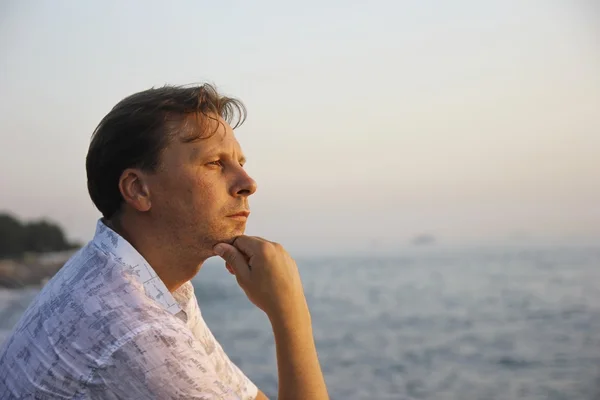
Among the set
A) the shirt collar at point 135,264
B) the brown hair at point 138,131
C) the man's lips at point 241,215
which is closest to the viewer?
the shirt collar at point 135,264

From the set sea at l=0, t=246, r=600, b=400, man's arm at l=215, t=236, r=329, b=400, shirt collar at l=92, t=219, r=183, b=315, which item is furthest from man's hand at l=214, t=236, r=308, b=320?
sea at l=0, t=246, r=600, b=400

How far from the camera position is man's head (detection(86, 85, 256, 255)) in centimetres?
208

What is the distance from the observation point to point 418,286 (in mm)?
21562

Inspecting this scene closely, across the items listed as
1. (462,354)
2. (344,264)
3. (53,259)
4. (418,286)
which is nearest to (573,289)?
(418,286)

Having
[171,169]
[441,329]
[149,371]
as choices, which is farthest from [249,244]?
[441,329]

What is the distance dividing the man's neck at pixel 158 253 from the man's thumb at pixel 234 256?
0.29ft

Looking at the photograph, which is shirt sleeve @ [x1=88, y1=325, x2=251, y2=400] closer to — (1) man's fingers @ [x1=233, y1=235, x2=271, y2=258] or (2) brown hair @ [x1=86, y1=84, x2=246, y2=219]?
(1) man's fingers @ [x1=233, y1=235, x2=271, y2=258]

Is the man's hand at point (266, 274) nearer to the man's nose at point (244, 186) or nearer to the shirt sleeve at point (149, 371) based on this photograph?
the man's nose at point (244, 186)

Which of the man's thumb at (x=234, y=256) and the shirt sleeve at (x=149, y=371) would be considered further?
the man's thumb at (x=234, y=256)

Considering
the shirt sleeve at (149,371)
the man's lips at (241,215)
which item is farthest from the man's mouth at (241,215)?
the shirt sleeve at (149,371)

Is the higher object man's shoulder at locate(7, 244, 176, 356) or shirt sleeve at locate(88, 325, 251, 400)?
man's shoulder at locate(7, 244, 176, 356)

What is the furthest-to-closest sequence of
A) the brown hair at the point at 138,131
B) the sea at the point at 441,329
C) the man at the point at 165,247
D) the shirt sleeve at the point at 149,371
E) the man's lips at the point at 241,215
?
the sea at the point at 441,329 → the man's lips at the point at 241,215 → the brown hair at the point at 138,131 → the man at the point at 165,247 → the shirt sleeve at the point at 149,371

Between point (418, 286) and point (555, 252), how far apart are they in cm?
1105

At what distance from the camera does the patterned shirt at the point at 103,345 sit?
163 cm
